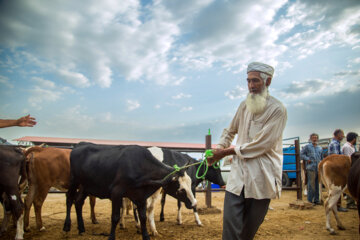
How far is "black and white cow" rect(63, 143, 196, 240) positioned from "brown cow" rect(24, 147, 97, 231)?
85 centimetres

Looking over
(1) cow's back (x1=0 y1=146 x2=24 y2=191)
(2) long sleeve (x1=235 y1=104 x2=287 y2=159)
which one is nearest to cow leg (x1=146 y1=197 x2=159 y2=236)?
(1) cow's back (x1=0 y1=146 x2=24 y2=191)

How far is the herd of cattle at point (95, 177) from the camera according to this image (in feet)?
15.1

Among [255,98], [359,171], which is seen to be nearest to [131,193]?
[255,98]

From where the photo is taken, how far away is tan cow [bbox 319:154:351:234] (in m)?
6.10

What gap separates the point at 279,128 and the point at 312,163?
8.21 meters

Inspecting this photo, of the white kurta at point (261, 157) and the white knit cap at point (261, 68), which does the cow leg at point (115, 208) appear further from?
the white knit cap at point (261, 68)

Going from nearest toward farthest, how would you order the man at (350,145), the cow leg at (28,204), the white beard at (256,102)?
1. the white beard at (256,102)
2. the cow leg at (28,204)
3. the man at (350,145)

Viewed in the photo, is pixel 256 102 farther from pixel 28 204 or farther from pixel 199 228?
pixel 28 204

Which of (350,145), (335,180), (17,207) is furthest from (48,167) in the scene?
(350,145)

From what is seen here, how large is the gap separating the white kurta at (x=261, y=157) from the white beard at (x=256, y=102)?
57 mm

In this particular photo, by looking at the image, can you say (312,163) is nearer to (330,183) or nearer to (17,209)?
(330,183)

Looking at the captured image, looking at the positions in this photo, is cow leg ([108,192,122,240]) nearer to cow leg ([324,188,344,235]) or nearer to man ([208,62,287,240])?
man ([208,62,287,240])

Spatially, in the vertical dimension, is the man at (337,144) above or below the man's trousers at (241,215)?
above

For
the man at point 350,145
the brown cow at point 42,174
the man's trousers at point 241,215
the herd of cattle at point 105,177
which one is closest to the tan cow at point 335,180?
the herd of cattle at point 105,177
